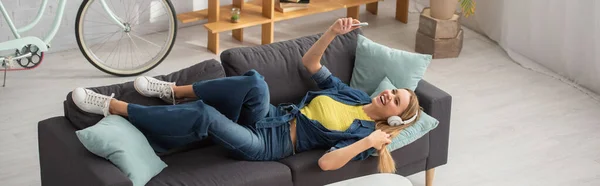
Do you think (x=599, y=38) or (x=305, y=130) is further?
(x=599, y=38)

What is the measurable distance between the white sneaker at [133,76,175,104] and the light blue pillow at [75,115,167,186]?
0.81 ft

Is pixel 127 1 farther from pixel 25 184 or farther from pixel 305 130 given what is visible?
pixel 305 130

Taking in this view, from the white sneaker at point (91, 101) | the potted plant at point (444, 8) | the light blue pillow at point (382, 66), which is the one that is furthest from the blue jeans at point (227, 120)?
the potted plant at point (444, 8)

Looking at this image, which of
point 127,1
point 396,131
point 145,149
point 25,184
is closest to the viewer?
point 145,149

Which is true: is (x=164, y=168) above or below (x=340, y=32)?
below

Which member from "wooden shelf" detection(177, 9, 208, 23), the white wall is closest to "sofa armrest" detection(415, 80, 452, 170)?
"wooden shelf" detection(177, 9, 208, 23)

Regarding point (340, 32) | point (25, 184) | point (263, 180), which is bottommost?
point (25, 184)

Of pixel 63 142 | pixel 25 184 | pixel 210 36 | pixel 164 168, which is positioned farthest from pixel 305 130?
pixel 210 36

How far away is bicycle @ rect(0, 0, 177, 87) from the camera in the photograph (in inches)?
199

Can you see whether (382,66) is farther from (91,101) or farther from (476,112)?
(91,101)

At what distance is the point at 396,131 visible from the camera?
3.91 meters

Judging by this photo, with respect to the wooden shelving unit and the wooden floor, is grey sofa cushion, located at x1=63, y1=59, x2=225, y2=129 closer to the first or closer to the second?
the wooden floor

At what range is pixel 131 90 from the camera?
395cm

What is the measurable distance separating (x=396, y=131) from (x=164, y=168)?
3.13 feet
